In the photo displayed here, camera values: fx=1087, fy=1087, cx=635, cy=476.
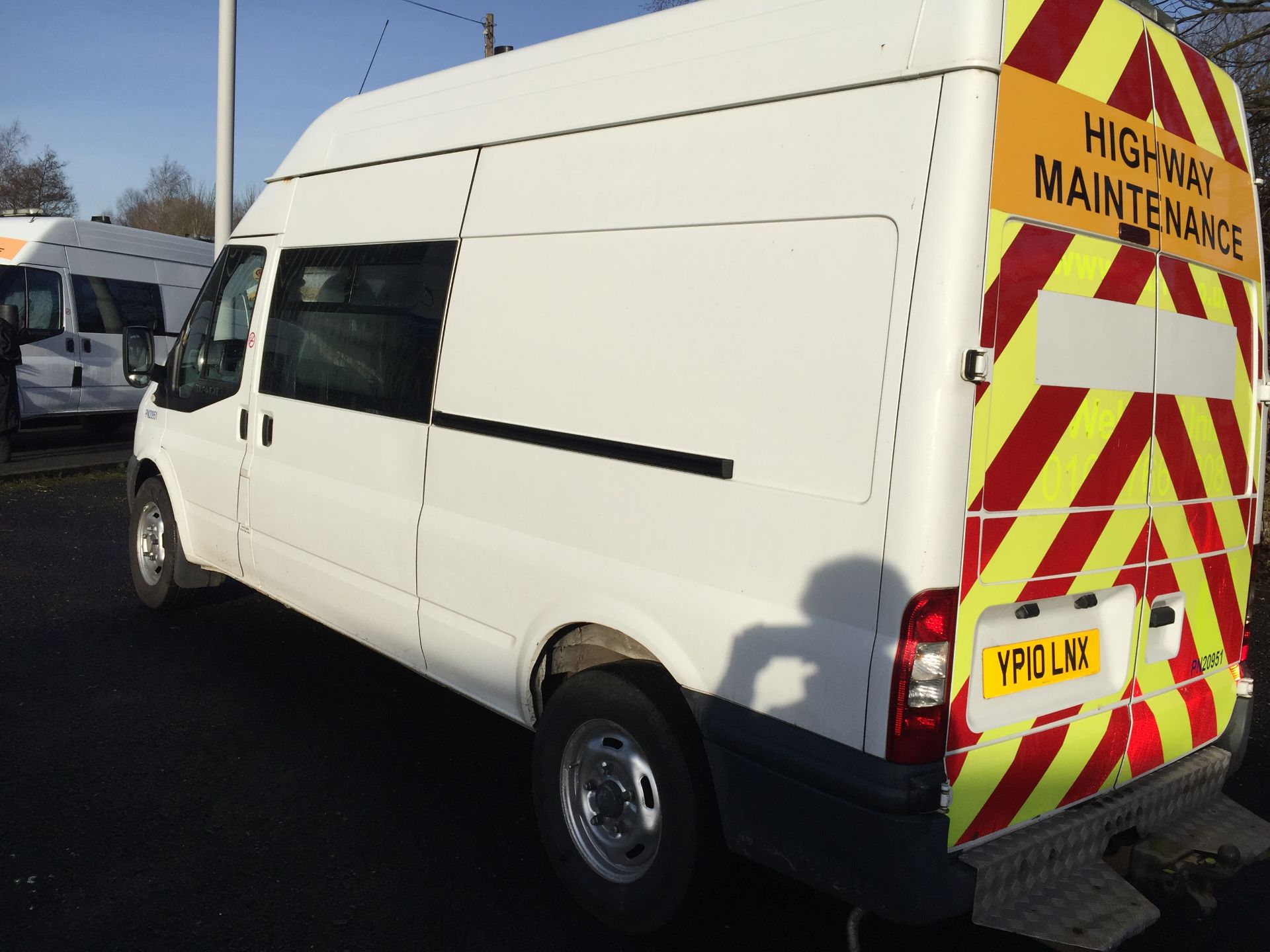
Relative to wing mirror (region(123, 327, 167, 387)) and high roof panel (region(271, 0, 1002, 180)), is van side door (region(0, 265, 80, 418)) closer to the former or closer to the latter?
wing mirror (region(123, 327, 167, 387))

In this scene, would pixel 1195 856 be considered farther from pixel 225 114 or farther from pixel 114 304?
pixel 114 304

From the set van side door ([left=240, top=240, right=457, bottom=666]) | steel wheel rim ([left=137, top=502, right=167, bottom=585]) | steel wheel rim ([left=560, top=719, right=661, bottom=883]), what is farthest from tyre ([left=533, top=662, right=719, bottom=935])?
steel wheel rim ([left=137, top=502, right=167, bottom=585])

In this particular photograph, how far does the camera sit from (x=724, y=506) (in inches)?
114

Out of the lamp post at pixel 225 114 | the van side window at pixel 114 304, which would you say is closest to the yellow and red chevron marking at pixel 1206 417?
the lamp post at pixel 225 114

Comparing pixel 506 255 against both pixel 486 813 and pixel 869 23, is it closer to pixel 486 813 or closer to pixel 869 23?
pixel 869 23

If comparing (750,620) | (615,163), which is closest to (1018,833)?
(750,620)

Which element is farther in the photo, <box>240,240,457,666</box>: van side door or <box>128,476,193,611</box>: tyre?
<box>128,476,193,611</box>: tyre

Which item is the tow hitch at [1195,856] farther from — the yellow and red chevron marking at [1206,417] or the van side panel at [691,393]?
the van side panel at [691,393]

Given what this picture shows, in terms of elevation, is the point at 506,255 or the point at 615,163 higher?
the point at 615,163

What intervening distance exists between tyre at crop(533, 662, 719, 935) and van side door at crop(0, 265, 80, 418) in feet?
36.7

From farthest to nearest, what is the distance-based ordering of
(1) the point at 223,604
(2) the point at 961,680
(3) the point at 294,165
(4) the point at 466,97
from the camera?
(1) the point at 223,604, (3) the point at 294,165, (4) the point at 466,97, (2) the point at 961,680

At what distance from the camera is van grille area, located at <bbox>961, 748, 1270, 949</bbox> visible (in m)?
2.67

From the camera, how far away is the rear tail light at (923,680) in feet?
8.27

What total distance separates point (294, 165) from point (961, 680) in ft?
12.8
